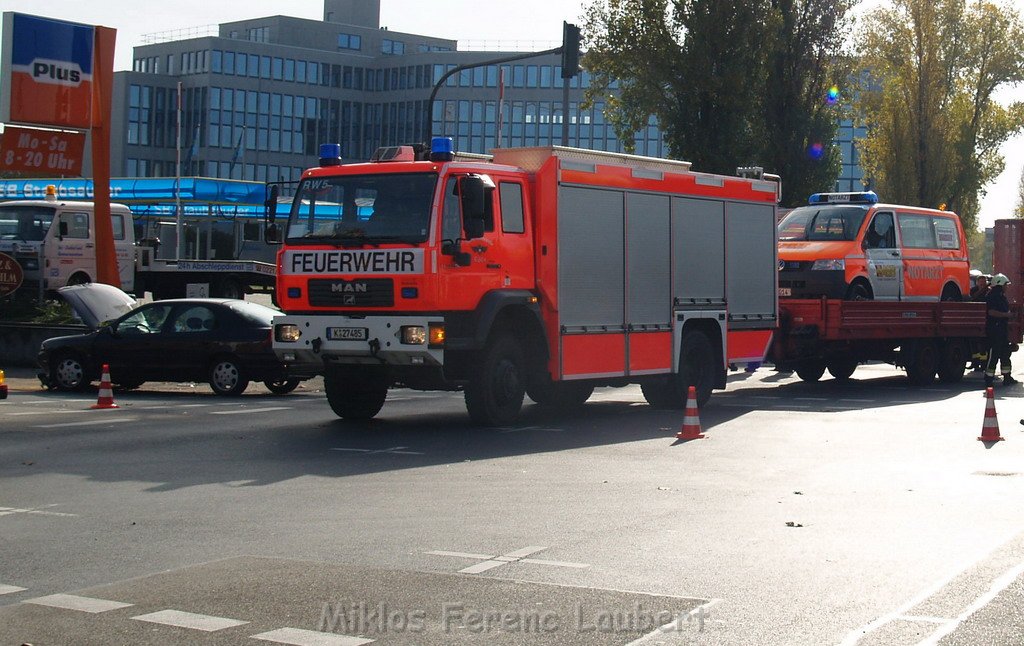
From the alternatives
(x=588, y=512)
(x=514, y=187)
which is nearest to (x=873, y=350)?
(x=514, y=187)

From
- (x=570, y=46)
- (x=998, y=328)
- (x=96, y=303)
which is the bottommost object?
(x=998, y=328)

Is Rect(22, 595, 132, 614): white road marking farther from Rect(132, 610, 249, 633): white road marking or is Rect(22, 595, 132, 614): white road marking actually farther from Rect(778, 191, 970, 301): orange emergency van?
Rect(778, 191, 970, 301): orange emergency van

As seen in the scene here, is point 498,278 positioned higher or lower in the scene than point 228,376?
higher

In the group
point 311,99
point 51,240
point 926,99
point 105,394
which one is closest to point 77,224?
point 51,240

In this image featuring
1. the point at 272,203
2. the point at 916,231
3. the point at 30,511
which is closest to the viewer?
the point at 30,511

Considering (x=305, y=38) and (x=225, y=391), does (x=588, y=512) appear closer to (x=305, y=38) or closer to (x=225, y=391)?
(x=225, y=391)

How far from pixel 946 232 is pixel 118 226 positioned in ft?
60.4

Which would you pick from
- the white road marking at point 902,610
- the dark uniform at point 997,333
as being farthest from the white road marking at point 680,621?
the dark uniform at point 997,333

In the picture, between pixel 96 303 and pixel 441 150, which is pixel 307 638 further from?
pixel 96 303

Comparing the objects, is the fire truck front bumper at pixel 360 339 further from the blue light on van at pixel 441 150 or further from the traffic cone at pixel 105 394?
the traffic cone at pixel 105 394

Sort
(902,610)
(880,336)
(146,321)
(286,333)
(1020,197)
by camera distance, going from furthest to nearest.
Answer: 1. (1020,197)
2. (880,336)
3. (146,321)
4. (286,333)
5. (902,610)

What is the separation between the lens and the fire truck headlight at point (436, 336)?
48.8ft

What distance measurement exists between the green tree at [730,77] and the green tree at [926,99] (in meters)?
11.0

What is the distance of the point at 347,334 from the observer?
15.2 meters
